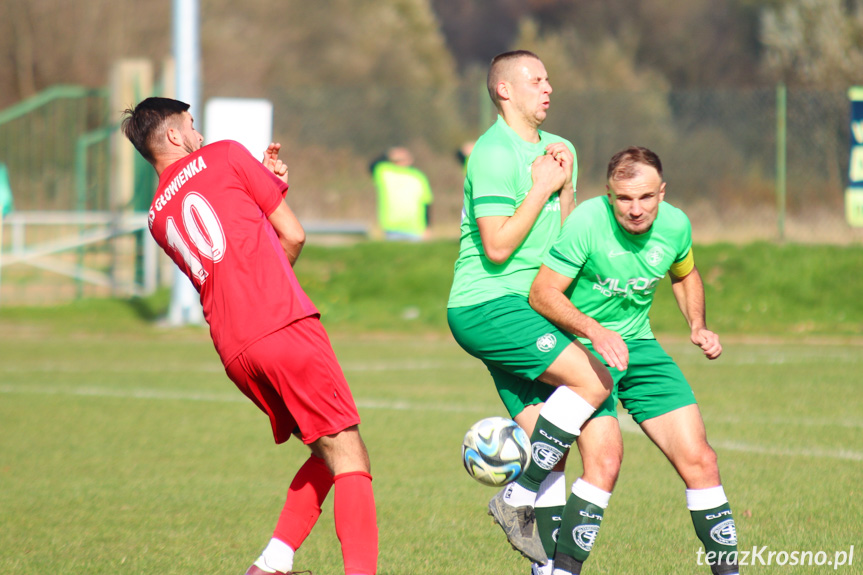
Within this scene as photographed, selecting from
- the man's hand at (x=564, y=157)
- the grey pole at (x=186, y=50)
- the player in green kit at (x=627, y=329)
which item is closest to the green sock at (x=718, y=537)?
the player in green kit at (x=627, y=329)

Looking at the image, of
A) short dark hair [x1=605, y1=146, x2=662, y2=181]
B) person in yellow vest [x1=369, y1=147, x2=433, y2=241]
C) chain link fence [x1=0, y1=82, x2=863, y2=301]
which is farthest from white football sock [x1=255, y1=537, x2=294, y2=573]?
chain link fence [x1=0, y1=82, x2=863, y2=301]

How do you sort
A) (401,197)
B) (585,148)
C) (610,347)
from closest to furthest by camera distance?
1. (610,347)
2. (401,197)
3. (585,148)

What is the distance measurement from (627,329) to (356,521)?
1.42m

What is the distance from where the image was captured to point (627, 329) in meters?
4.47

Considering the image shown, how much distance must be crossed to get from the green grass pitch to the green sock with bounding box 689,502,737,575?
0.41m

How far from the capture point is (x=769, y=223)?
1738cm

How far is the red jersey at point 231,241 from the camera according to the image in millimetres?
3941

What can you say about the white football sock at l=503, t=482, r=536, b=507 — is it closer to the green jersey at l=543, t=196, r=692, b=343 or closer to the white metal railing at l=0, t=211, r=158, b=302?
the green jersey at l=543, t=196, r=692, b=343

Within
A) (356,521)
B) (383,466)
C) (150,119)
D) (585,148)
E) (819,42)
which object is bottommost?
(383,466)

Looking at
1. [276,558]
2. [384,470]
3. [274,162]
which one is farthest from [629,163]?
[384,470]

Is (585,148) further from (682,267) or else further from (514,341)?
(514,341)

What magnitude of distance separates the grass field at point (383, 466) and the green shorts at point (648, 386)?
2.54 ft

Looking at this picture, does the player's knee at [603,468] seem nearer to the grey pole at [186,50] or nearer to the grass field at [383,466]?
the grass field at [383,466]

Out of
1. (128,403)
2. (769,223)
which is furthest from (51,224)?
(769,223)
